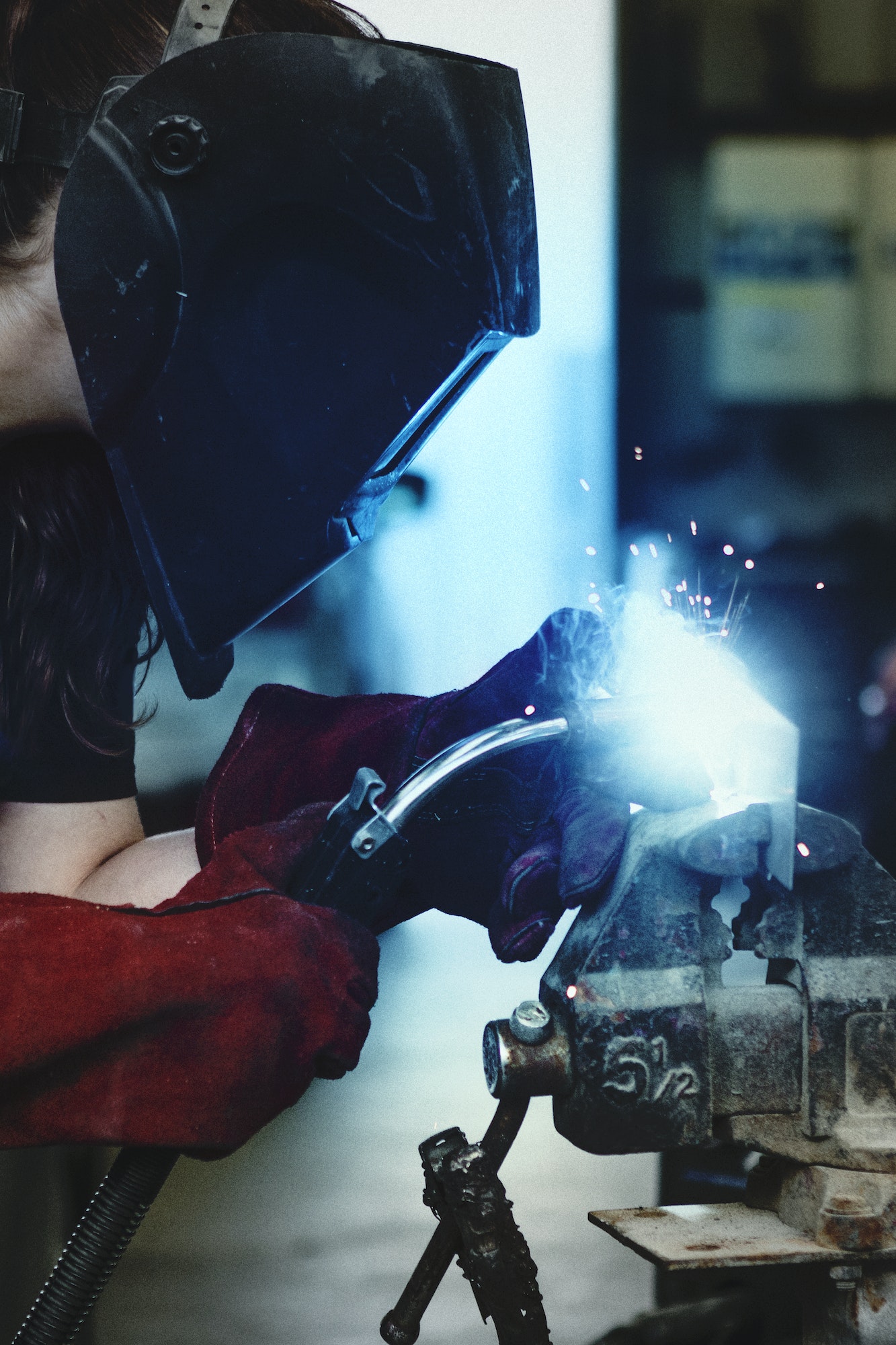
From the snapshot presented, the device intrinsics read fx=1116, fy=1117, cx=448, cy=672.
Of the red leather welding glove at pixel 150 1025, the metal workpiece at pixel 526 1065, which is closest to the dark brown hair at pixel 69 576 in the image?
the red leather welding glove at pixel 150 1025

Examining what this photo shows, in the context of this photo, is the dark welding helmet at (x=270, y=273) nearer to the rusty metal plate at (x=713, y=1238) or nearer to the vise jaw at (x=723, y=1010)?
the vise jaw at (x=723, y=1010)

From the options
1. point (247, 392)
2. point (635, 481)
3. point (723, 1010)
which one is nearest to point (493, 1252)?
point (723, 1010)

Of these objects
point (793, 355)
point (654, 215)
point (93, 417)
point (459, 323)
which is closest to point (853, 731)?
point (793, 355)

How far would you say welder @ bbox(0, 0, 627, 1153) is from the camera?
60cm

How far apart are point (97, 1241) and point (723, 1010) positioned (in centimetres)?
38

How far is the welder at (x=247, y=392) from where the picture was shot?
0.60m

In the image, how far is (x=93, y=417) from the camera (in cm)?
73

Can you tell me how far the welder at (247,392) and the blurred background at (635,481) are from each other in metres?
0.36

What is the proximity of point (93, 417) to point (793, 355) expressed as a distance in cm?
83

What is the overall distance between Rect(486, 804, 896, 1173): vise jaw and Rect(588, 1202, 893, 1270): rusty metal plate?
0.15 feet

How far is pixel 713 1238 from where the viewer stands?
64 centimetres

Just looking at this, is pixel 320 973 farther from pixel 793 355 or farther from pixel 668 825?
pixel 793 355

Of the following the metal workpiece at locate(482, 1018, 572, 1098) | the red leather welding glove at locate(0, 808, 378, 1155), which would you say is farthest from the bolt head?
the red leather welding glove at locate(0, 808, 378, 1155)

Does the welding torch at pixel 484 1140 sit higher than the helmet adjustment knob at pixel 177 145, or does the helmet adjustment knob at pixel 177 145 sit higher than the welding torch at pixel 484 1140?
the helmet adjustment knob at pixel 177 145
